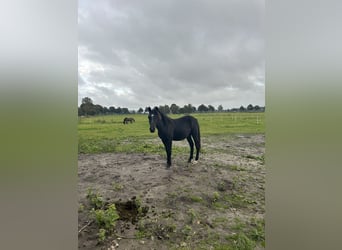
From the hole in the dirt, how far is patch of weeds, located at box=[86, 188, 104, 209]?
0.50 feet

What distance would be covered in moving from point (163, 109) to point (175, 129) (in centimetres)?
30

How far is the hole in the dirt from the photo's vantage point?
5.45ft

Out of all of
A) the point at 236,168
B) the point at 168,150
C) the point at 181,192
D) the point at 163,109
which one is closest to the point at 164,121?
the point at 163,109

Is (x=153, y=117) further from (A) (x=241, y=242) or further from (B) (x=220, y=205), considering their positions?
(A) (x=241, y=242)

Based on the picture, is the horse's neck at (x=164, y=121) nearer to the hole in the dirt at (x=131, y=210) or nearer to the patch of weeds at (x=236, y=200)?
the hole in the dirt at (x=131, y=210)

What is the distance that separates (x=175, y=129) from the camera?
219 cm

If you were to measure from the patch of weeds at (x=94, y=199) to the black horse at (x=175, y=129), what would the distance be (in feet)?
2.55

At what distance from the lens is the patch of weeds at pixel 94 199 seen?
1.71 m

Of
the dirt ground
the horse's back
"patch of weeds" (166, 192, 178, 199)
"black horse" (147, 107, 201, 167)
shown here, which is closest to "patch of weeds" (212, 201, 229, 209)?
the dirt ground

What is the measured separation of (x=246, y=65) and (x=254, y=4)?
0.53 metres

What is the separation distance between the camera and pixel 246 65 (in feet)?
5.85
